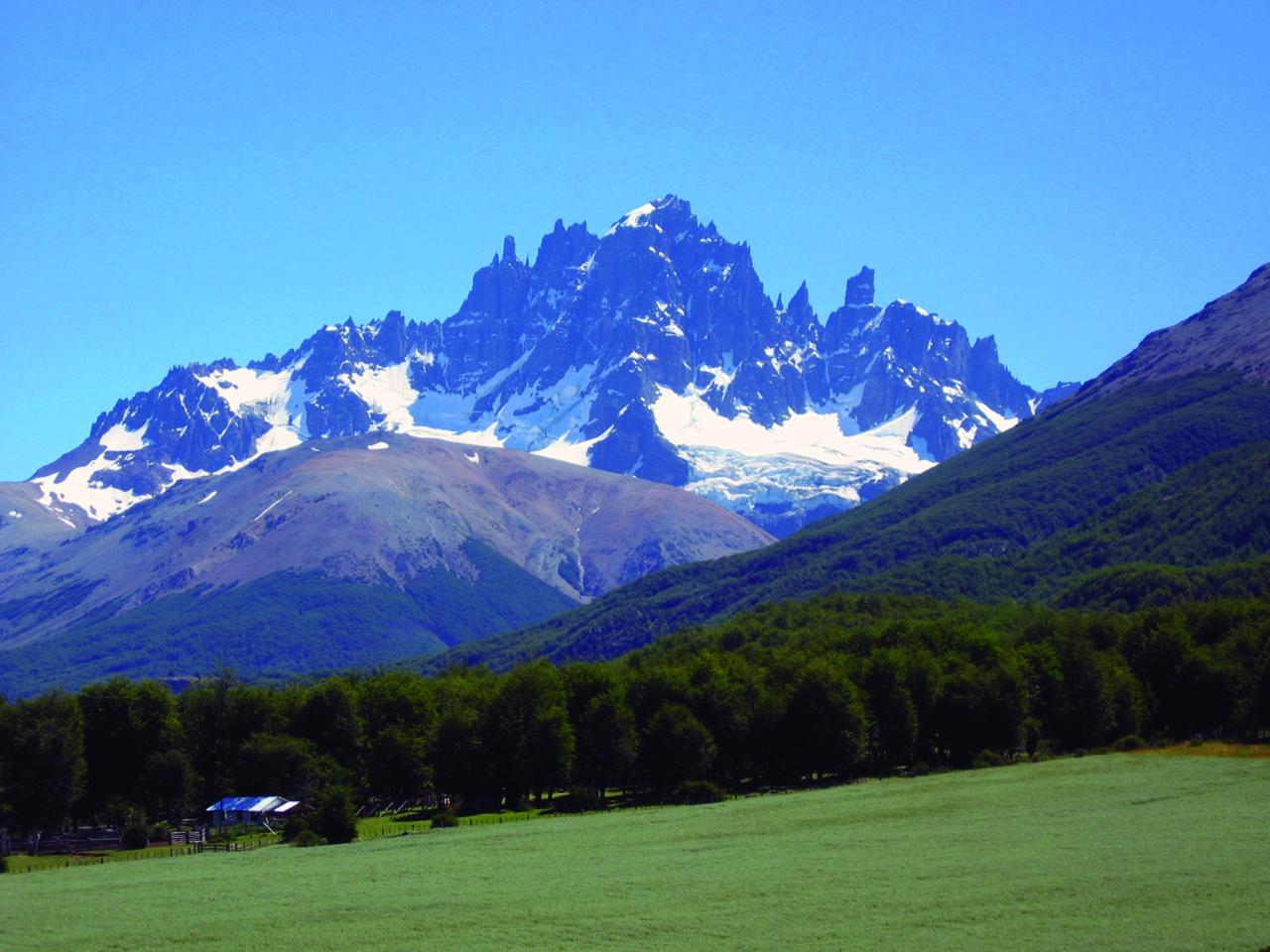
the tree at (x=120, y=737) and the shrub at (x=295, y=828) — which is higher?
the tree at (x=120, y=737)

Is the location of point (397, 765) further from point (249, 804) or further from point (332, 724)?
point (249, 804)

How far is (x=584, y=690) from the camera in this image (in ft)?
569

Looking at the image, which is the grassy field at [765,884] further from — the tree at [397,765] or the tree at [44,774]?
the tree at [44,774]

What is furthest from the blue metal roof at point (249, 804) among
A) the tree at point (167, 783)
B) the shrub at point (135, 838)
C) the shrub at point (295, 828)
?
the shrub at point (295, 828)

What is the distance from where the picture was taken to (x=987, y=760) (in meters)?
152

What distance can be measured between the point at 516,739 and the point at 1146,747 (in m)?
63.0

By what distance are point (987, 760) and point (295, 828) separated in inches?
2672

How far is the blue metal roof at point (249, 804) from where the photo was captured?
145 meters

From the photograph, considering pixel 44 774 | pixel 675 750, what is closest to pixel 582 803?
pixel 675 750

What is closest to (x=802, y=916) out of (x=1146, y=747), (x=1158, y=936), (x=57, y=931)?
(x=1158, y=936)

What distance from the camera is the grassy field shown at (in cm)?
6900

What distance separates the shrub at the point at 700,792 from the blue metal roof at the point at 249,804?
38.8 m

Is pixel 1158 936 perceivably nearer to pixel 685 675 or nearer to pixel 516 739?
pixel 516 739

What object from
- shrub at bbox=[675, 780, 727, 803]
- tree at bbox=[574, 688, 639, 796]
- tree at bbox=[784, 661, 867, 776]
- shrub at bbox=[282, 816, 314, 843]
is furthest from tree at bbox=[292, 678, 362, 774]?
tree at bbox=[784, 661, 867, 776]
